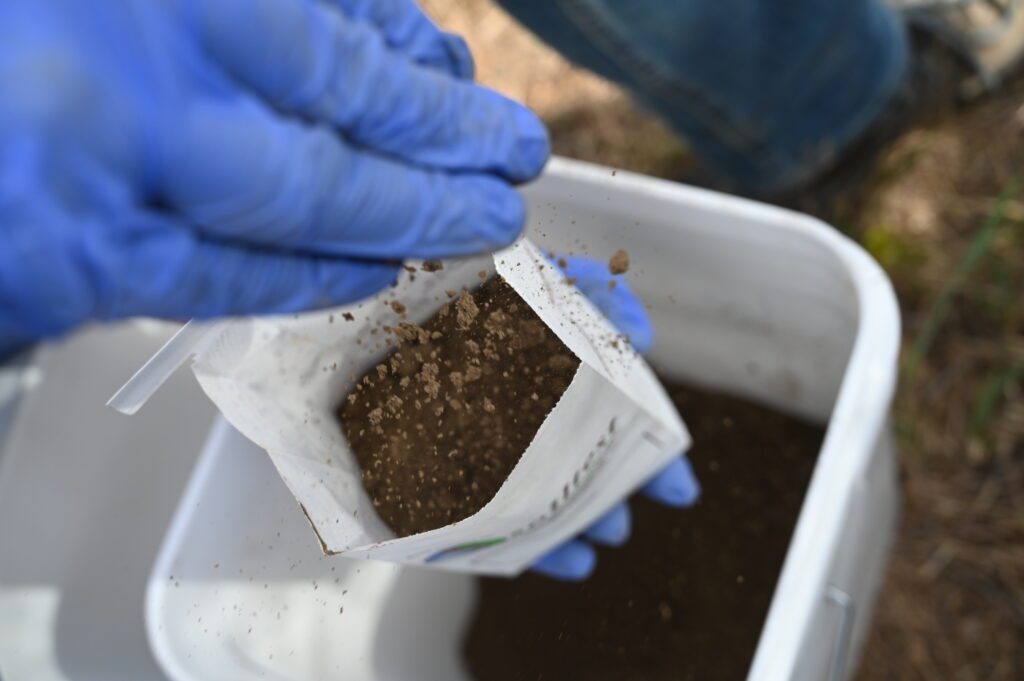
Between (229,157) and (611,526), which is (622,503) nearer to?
(611,526)

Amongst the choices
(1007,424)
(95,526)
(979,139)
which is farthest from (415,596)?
(979,139)

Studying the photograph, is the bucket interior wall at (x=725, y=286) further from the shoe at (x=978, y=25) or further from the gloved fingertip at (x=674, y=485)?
the shoe at (x=978, y=25)

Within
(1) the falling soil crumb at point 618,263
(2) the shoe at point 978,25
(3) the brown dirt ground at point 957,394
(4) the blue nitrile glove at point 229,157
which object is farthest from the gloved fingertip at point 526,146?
(2) the shoe at point 978,25

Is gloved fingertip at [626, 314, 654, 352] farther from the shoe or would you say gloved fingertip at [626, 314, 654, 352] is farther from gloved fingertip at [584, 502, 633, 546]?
the shoe

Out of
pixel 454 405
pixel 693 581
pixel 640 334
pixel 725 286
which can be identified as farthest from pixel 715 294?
pixel 454 405

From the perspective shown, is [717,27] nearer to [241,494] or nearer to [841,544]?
[841,544]

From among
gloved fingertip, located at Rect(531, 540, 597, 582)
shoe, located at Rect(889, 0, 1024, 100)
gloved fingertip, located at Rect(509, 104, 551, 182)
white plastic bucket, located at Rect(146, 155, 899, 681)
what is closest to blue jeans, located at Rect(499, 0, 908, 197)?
shoe, located at Rect(889, 0, 1024, 100)

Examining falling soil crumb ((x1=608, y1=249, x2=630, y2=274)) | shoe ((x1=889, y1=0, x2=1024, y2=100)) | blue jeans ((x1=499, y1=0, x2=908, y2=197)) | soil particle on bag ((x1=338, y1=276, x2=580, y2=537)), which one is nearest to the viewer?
soil particle on bag ((x1=338, y1=276, x2=580, y2=537))
